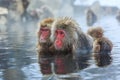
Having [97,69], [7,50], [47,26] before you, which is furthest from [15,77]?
[7,50]

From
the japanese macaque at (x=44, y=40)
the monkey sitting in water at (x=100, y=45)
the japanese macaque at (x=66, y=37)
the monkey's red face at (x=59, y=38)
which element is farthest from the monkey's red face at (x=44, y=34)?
the monkey sitting in water at (x=100, y=45)

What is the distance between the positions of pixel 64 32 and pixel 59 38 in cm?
15

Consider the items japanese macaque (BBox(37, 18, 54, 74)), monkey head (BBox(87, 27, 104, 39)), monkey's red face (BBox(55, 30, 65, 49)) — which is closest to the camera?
monkey's red face (BBox(55, 30, 65, 49))

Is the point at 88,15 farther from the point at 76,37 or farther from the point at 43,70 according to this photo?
the point at 43,70

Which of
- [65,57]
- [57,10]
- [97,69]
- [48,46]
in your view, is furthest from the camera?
[57,10]

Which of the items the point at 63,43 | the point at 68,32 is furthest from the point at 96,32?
the point at 63,43

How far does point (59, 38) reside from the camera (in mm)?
7598

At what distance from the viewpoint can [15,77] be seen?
5.60m

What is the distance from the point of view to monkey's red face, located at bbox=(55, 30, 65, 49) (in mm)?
7535

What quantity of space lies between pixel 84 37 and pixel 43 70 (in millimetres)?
2074

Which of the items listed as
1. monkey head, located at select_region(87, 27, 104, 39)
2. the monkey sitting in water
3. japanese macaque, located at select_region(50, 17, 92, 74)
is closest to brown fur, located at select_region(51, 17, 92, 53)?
japanese macaque, located at select_region(50, 17, 92, 74)

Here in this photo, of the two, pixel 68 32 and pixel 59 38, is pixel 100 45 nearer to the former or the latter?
pixel 68 32

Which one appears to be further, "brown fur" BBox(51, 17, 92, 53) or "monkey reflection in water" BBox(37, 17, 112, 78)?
"brown fur" BBox(51, 17, 92, 53)

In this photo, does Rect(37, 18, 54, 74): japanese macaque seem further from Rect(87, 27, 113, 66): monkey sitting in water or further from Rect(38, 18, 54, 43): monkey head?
Rect(87, 27, 113, 66): monkey sitting in water
